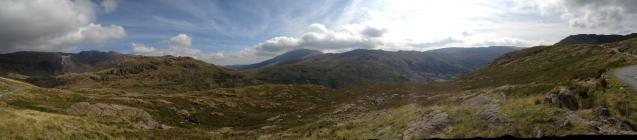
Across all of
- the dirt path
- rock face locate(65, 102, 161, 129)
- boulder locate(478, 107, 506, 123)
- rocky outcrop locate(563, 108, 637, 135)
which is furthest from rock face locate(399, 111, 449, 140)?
rock face locate(65, 102, 161, 129)

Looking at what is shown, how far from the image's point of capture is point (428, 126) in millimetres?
27172

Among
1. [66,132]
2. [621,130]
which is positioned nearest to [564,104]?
[621,130]

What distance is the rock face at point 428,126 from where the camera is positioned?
24.9 m

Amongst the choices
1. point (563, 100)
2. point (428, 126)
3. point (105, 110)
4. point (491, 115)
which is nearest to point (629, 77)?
point (563, 100)

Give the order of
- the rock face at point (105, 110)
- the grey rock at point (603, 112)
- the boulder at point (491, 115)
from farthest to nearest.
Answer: the rock face at point (105, 110)
the boulder at point (491, 115)
the grey rock at point (603, 112)

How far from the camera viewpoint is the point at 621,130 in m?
19.4

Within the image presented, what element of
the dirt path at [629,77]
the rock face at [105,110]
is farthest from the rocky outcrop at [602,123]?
the rock face at [105,110]

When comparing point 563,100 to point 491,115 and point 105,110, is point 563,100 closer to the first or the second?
point 491,115

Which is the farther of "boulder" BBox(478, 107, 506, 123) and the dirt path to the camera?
the dirt path

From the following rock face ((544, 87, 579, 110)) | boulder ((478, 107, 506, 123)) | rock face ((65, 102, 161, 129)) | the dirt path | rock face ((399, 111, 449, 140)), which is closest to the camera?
boulder ((478, 107, 506, 123))

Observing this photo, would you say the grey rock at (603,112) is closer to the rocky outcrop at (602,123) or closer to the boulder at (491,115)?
the rocky outcrop at (602,123)

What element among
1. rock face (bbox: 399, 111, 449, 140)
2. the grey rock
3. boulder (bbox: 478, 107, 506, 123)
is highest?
the grey rock

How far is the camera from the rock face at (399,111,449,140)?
24.9m

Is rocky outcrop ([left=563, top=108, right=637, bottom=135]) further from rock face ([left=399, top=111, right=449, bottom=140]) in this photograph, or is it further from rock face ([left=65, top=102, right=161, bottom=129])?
rock face ([left=65, top=102, right=161, bottom=129])
